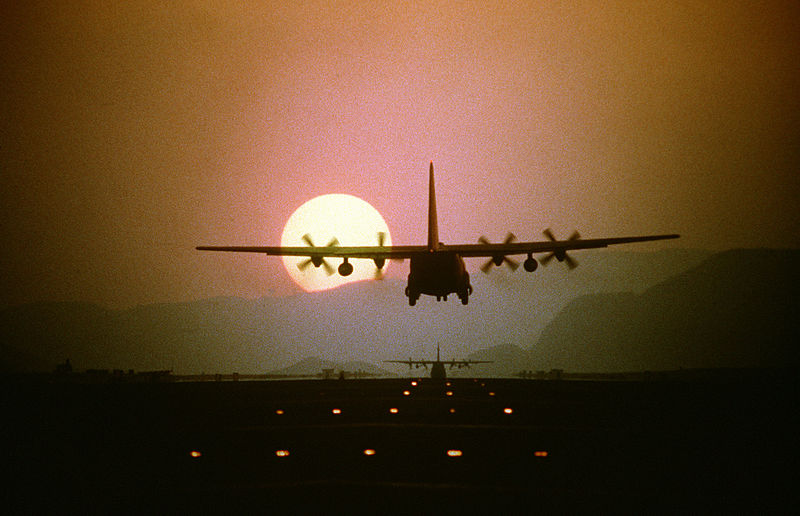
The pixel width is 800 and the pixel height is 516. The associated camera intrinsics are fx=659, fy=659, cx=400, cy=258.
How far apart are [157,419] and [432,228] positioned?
80.1 feet

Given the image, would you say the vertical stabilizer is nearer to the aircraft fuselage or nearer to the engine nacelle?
the aircraft fuselage

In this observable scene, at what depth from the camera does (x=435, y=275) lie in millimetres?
43344

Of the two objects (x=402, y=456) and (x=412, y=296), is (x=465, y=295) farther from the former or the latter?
(x=402, y=456)

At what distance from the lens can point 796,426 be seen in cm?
2355

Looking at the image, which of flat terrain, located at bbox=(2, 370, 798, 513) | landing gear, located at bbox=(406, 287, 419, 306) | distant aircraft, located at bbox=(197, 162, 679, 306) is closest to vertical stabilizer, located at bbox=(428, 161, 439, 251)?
distant aircraft, located at bbox=(197, 162, 679, 306)

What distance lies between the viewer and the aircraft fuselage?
43.0 metres

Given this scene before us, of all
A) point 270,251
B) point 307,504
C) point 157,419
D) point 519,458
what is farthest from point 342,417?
point 270,251

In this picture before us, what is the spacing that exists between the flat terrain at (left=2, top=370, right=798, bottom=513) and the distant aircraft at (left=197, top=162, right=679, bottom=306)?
13102mm

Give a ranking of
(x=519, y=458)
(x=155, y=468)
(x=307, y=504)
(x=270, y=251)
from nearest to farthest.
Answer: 1. (x=307, y=504)
2. (x=155, y=468)
3. (x=519, y=458)
4. (x=270, y=251)

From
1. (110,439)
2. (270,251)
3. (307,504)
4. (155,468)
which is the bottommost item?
(307,504)

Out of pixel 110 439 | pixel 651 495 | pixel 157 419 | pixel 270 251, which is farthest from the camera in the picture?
pixel 270 251

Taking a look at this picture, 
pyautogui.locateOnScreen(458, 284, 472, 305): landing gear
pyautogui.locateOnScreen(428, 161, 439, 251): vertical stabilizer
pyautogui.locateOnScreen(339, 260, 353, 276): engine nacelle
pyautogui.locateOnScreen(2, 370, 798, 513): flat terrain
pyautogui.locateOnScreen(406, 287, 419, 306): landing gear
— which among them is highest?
pyautogui.locateOnScreen(428, 161, 439, 251): vertical stabilizer

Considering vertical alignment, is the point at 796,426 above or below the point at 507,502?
above

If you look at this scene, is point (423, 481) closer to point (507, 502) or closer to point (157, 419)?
point (507, 502)
